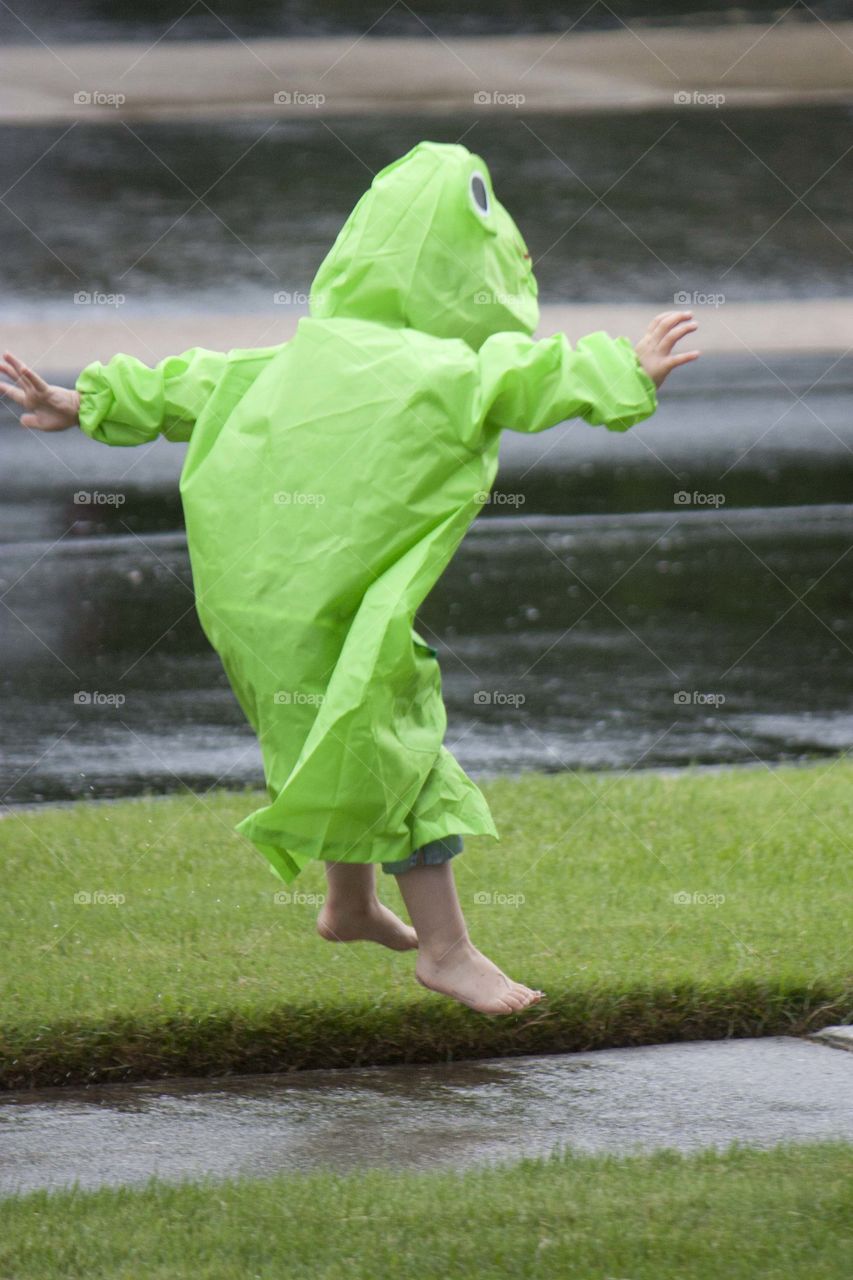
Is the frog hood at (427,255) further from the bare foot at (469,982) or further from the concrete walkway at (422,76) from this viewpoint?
the concrete walkway at (422,76)

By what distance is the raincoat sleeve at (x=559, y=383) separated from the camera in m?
3.51

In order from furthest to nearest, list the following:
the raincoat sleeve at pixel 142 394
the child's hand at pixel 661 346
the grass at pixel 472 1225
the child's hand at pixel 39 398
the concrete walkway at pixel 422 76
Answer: the concrete walkway at pixel 422 76 → the child's hand at pixel 39 398 → the raincoat sleeve at pixel 142 394 → the child's hand at pixel 661 346 → the grass at pixel 472 1225

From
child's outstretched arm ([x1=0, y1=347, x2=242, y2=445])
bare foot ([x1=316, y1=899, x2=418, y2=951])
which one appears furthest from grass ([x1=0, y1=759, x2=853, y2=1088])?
child's outstretched arm ([x1=0, y1=347, x2=242, y2=445])

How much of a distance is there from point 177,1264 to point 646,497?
7.89m

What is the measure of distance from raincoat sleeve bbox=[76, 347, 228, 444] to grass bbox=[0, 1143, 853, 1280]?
1650 mm

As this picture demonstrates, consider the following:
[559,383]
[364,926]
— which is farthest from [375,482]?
[364,926]

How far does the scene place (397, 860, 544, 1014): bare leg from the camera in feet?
12.4

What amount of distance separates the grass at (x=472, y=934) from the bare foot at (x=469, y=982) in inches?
16.2

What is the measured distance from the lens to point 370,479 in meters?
3.61

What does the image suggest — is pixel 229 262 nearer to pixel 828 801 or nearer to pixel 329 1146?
pixel 828 801

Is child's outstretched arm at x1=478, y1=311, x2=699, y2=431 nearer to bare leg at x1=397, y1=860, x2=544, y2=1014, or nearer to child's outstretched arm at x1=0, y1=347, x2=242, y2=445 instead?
child's outstretched arm at x1=0, y1=347, x2=242, y2=445

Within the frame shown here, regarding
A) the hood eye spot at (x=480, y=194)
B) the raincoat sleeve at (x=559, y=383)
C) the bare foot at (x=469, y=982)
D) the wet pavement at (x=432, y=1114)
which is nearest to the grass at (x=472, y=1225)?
the wet pavement at (x=432, y=1114)

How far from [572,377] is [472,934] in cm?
176

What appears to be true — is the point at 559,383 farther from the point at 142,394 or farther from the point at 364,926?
the point at 364,926
